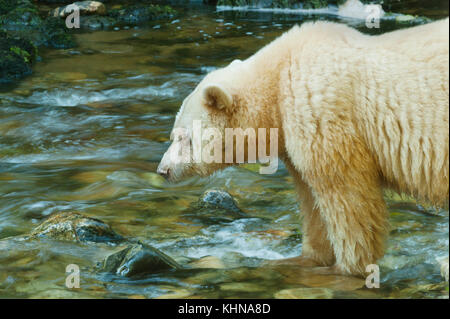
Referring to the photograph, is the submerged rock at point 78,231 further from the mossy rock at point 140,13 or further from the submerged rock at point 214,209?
the mossy rock at point 140,13

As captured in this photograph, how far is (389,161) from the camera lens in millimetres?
4781

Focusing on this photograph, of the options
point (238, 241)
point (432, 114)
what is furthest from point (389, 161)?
point (238, 241)

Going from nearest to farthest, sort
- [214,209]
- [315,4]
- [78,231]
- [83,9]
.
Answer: [78,231] < [214,209] < [83,9] < [315,4]

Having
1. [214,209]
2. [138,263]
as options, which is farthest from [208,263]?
[214,209]

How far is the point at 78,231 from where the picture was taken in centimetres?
611

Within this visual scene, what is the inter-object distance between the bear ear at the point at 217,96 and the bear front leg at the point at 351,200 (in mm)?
853

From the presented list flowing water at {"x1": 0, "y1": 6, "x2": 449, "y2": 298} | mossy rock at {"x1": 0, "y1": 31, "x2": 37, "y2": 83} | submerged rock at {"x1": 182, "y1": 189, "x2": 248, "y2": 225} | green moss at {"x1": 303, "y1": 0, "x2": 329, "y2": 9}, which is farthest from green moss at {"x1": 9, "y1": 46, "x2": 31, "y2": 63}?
green moss at {"x1": 303, "y1": 0, "x2": 329, "y2": 9}

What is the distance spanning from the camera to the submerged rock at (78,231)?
6082 millimetres

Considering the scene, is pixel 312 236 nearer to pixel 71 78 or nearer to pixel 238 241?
pixel 238 241

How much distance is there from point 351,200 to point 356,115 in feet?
2.08

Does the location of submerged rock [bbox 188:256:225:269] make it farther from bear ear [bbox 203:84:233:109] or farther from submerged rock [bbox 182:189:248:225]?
bear ear [bbox 203:84:233:109]

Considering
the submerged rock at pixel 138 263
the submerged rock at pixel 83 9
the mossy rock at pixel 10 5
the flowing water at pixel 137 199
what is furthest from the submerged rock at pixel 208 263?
the mossy rock at pixel 10 5

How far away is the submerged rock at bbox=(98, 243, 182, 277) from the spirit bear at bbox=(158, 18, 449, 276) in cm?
127

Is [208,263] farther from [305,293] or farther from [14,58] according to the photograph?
[14,58]
